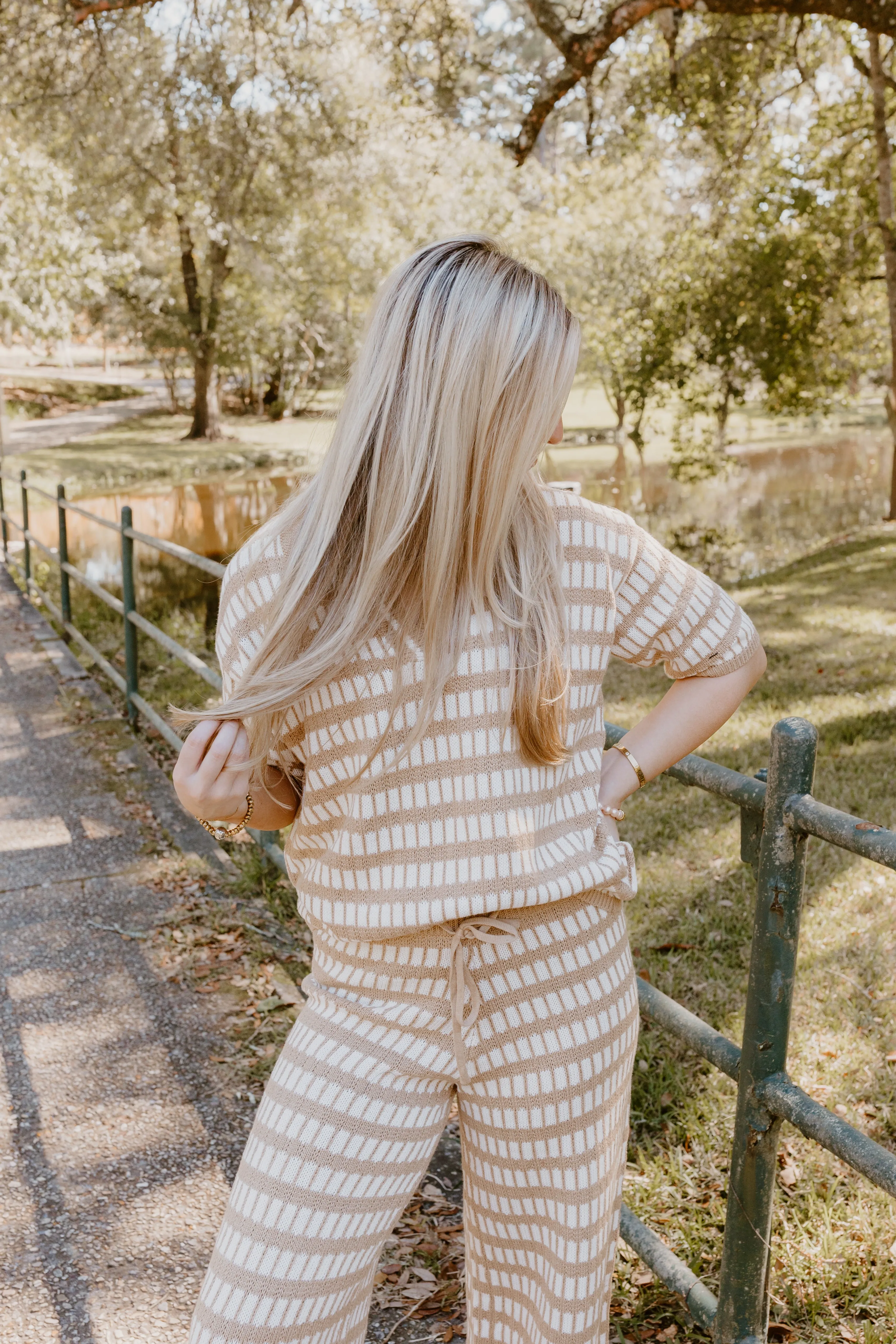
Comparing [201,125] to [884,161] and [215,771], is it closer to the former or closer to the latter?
[884,161]

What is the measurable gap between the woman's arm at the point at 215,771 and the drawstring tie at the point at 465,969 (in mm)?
307

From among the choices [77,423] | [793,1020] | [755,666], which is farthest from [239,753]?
[77,423]

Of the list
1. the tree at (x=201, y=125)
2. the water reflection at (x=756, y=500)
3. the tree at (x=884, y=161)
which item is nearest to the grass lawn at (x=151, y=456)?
the tree at (x=201, y=125)

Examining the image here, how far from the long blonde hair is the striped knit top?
29 mm

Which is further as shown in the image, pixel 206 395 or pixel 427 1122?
pixel 206 395

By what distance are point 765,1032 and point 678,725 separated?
1.43ft

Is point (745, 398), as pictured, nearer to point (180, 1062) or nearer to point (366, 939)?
point (180, 1062)

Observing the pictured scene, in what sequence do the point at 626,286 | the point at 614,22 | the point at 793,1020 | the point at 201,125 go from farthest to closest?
the point at 626,286 < the point at 201,125 < the point at 614,22 < the point at 793,1020

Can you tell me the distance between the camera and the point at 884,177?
38.1ft

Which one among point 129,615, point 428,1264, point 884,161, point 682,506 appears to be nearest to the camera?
point 428,1264

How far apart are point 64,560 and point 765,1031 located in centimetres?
644

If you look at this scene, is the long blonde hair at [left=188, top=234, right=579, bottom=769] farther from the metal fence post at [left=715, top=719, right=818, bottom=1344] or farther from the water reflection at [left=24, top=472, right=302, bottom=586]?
the water reflection at [left=24, top=472, right=302, bottom=586]

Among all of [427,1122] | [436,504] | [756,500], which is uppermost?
[436,504]

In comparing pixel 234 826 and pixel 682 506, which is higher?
pixel 234 826
